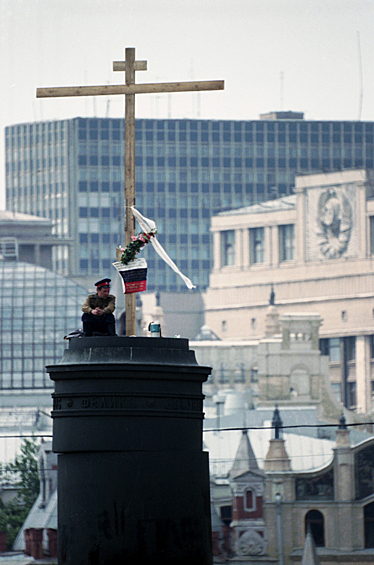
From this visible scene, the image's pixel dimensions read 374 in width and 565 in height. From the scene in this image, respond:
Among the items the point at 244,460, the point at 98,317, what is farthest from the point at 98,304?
the point at 244,460

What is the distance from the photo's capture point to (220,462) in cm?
16812

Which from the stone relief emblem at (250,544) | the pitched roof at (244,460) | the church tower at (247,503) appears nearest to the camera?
the stone relief emblem at (250,544)

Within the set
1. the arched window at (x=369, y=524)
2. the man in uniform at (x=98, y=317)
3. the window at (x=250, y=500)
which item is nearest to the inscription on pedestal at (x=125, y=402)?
the man in uniform at (x=98, y=317)

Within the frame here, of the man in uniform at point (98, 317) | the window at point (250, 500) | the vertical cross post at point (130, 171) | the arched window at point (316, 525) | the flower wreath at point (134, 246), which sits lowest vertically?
the man in uniform at point (98, 317)

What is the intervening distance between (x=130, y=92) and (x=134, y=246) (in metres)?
1.72

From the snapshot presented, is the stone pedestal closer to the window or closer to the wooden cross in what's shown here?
the wooden cross

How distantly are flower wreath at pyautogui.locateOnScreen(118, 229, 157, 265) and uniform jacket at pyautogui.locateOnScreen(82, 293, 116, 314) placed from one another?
1.55ft

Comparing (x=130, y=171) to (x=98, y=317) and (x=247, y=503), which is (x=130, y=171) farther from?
(x=247, y=503)

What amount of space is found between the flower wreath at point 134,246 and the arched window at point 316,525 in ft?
461

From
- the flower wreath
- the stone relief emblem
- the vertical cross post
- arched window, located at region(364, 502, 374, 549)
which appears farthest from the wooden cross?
arched window, located at region(364, 502, 374, 549)

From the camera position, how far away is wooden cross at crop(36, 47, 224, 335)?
16984 millimetres

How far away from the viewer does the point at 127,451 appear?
15.6m

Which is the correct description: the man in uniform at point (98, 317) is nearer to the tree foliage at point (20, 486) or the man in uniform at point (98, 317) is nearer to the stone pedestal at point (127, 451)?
the stone pedestal at point (127, 451)

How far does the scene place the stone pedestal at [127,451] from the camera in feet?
51.0
